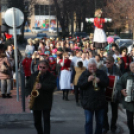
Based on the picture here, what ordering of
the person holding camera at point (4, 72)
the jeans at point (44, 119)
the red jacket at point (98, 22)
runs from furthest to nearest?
the red jacket at point (98, 22), the person holding camera at point (4, 72), the jeans at point (44, 119)

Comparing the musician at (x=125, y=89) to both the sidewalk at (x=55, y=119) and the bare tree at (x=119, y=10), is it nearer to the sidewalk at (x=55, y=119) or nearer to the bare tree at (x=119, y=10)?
the sidewalk at (x=55, y=119)

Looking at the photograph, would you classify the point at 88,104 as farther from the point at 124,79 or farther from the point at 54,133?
the point at 54,133

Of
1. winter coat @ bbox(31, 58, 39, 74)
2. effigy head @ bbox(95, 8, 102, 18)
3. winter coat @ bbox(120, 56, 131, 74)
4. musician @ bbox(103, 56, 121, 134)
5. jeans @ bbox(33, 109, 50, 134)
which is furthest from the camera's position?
effigy head @ bbox(95, 8, 102, 18)

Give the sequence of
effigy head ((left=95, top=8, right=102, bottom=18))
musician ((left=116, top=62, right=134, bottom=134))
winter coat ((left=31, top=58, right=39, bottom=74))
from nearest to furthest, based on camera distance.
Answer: musician ((left=116, top=62, right=134, bottom=134)), winter coat ((left=31, top=58, right=39, bottom=74)), effigy head ((left=95, top=8, right=102, bottom=18))

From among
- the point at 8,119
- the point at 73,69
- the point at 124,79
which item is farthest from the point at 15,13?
the point at 124,79

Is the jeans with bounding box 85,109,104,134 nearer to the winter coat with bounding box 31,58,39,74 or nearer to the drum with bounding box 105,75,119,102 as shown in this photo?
the drum with bounding box 105,75,119,102

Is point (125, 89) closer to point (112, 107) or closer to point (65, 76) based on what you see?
point (112, 107)

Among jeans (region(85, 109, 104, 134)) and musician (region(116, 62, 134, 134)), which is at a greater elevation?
musician (region(116, 62, 134, 134))

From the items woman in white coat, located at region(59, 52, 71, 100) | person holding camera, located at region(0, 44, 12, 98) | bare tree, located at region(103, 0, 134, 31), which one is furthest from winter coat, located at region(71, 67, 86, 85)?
bare tree, located at region(103, 0, 134, 31)

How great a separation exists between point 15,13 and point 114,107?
4379 mm

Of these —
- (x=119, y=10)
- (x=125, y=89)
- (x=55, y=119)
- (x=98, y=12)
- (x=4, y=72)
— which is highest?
(x=119, y=10)

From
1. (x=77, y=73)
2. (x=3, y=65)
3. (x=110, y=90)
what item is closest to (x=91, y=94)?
(x=110, y=90)

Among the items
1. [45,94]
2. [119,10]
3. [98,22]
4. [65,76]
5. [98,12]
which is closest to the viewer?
[45,94]

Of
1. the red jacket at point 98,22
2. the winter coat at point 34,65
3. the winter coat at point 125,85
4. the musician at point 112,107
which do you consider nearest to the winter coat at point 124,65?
the red jacket at point 98,22
